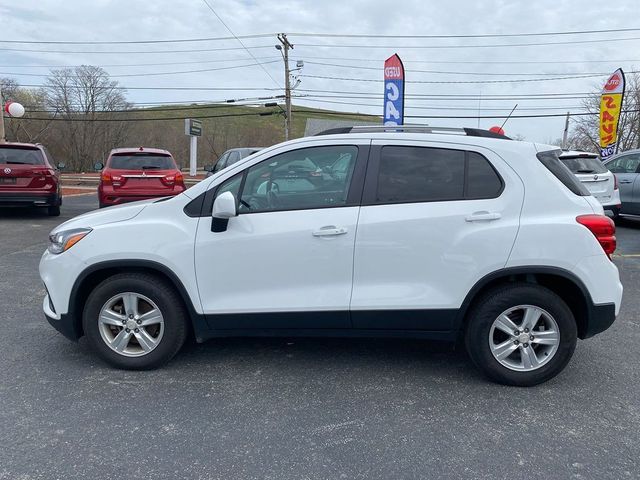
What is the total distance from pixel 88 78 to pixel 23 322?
204ft

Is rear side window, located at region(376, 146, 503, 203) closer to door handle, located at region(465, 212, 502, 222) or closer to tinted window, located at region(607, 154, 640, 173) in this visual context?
door handle, located at region(465, 212, 502, 222)

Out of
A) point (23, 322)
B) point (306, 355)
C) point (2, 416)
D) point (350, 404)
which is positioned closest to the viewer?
point (2, 416)

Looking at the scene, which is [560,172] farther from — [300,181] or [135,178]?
[135,178]

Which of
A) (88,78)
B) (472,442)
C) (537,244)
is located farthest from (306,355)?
(88,78)

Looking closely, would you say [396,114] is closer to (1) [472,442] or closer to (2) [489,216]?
(2) [489,216]

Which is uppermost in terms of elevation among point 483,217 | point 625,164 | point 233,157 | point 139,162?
point 233,157

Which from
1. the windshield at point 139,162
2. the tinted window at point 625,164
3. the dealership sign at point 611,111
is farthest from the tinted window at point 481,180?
the dealership sign at point 611,111

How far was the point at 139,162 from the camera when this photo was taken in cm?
1073

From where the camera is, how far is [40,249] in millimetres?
8508

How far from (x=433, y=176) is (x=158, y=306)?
2.19 m

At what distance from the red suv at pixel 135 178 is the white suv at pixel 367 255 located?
7097 millimetres

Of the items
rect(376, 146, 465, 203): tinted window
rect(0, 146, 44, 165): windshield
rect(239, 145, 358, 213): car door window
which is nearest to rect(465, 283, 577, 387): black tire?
rect(376, 146, 465, 203): tinted window

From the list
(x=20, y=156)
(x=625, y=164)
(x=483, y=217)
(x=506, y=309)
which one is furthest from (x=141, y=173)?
(x=625, y=164)

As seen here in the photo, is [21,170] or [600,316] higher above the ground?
[21,170]
